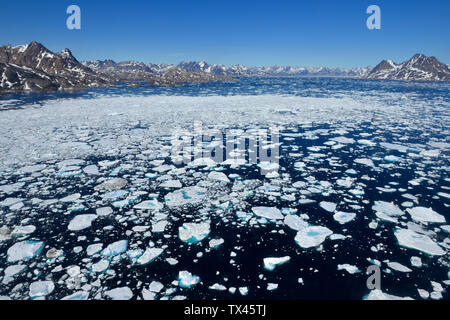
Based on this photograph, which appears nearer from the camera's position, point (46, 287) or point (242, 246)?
point (46, 287)

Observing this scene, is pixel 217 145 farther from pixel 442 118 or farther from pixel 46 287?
pixel 442 118

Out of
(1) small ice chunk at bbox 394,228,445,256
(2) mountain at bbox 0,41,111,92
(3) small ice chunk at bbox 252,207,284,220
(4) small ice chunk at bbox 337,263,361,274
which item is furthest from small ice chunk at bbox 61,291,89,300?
(2) mountain at bbox 0,41,111,92

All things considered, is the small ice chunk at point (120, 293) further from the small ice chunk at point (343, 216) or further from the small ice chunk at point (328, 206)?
the small ice chunk at point (328, 206)

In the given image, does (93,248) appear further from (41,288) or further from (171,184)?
(171,184)

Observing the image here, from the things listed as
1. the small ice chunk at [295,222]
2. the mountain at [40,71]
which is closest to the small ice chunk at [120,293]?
the small ice chunk at [295,222]

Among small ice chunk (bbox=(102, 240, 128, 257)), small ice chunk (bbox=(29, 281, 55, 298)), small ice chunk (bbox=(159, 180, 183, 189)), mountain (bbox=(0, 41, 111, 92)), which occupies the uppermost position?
mountain (bbox=(0, 41, 111, 92))

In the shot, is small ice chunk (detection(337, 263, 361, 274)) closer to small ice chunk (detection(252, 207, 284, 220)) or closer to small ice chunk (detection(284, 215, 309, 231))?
small ice chunk (detection(284, 215, 309, 231))

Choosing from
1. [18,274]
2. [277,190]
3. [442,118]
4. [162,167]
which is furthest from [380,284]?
[442,118]
